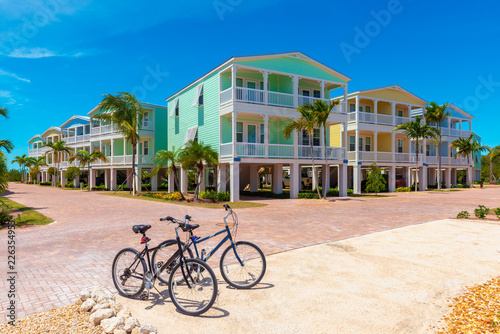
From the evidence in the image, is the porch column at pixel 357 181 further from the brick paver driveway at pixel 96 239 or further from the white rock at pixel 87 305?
the white rock at pixel 87 305

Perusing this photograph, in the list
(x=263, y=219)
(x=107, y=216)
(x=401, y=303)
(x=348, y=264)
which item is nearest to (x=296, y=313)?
(x=401, y=303)

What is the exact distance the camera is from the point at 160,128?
115 feet

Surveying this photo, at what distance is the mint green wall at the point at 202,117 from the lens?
23.5 metres

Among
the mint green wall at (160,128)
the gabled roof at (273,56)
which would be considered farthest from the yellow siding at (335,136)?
the mint green wall at (160,128)

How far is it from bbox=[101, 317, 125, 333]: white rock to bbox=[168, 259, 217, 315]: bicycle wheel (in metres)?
0.72

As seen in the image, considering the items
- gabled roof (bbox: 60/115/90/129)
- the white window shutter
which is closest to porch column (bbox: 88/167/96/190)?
gabled roof (bbox: 60/115/90/129)

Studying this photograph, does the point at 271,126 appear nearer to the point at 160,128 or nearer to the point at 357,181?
the point at 357,181

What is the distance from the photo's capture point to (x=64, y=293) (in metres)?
4.80

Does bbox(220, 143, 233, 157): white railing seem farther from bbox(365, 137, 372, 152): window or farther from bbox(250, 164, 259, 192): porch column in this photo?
bbox(365, 137, 372, 152): window

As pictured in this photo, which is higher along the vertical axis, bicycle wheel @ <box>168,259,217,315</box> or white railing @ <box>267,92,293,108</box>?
white railing @ <box>267,92,293,108</box>

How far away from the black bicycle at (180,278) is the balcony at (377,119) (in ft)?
93.5

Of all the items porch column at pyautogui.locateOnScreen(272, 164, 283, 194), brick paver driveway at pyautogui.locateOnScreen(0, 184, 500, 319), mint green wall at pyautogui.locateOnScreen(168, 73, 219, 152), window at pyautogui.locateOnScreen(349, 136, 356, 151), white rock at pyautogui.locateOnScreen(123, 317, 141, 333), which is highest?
mint green wall at pyautogui.locateOnScreen(168, 73, 219, 152)

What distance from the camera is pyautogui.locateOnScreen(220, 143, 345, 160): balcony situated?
21.3m

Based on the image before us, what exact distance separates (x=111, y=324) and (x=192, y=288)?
107cm
